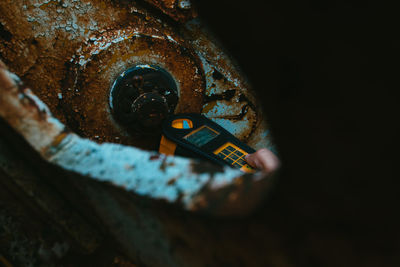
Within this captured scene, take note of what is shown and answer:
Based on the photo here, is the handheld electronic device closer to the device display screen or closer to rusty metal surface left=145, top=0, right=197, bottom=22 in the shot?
the device display screen

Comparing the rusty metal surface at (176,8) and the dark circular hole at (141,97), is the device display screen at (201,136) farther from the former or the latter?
the rusty metal surface at (176,8)

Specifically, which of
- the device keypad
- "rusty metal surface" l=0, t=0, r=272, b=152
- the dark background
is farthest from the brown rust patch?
the dark background

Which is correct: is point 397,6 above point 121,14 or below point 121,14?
below

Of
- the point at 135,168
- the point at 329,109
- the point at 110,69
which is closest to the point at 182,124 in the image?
the point at 110,69

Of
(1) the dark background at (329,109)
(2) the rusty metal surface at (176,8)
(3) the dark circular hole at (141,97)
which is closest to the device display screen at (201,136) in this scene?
(3) the dark circular hole at (141,97)

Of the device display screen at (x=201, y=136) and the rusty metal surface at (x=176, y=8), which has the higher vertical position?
the rusty metal surface at (x=176, y=8)

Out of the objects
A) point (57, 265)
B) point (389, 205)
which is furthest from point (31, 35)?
point (389, 205)

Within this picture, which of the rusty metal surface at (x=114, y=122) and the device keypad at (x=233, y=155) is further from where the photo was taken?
the device keypad at (x=233, y=155)

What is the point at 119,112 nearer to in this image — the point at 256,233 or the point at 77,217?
the point at 77,217
